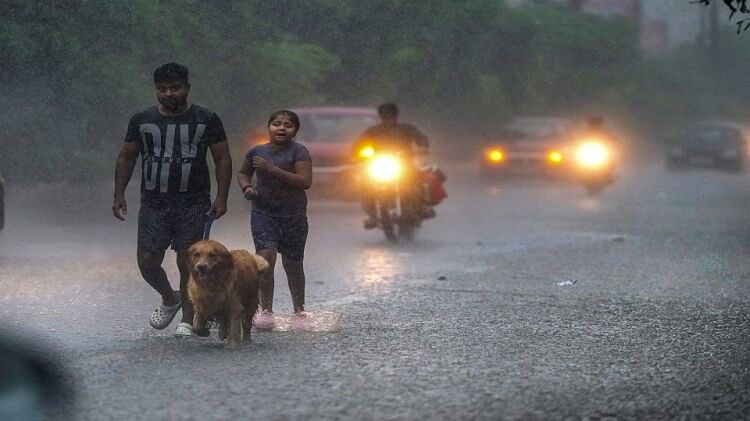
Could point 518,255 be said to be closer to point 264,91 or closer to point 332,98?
point 264,91

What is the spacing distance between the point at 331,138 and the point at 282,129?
504 inches

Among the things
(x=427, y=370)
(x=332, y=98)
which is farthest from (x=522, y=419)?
(x=332, y=98)

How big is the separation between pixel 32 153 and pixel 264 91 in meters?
5.48

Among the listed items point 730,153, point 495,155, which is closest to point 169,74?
point 495,155

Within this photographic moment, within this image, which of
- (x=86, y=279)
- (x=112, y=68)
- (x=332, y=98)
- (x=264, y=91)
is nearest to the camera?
(x=86, y=279)

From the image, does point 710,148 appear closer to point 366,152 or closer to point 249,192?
point 366,152

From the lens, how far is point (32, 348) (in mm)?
8367

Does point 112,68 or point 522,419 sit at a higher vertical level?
point 112,68

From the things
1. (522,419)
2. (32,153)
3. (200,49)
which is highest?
(200,49)

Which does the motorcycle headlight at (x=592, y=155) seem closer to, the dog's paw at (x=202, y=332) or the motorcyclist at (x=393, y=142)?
the motorcyclist at (x=393, y=142)

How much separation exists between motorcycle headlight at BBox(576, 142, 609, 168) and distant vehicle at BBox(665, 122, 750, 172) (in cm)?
1470

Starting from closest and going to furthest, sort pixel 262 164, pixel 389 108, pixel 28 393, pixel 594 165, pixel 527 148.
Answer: pixel 28 393
pixel 262 164
pixel 389 108
pixel 594 165
pixel 527 148

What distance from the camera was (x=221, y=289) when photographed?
26.9ft

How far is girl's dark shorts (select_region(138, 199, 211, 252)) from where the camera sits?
889 cm
